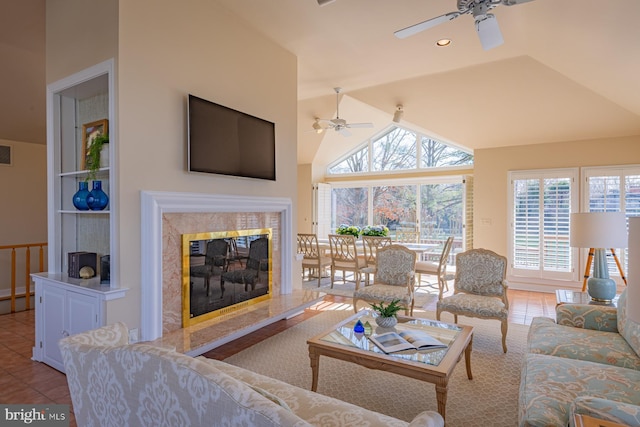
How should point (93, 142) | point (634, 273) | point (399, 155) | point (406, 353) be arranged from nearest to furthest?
1. point (634, 273)
2. point (406, 353)
3. point (93, 142)
4. point (399, 155)

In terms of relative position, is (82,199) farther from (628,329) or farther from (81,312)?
(628,329)

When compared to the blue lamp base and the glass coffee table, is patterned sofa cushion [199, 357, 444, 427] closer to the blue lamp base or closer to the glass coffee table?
the glass coffee table

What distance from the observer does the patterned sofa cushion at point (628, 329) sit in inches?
89.4

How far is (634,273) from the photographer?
4.35 ft

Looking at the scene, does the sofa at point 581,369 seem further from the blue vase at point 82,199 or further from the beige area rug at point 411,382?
the blue vase at point 82,199

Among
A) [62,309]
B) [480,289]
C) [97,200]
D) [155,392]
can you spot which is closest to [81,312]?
[62,309]

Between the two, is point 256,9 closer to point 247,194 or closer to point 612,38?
point 247,194

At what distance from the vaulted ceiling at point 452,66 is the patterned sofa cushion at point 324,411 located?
3264mm

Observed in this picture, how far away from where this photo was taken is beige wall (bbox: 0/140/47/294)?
5625mm

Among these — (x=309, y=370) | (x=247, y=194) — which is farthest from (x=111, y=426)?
(x=247, y=194)

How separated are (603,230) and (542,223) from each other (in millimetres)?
3327

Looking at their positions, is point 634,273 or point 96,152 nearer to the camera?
point 634,273

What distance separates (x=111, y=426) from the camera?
1.31 metres

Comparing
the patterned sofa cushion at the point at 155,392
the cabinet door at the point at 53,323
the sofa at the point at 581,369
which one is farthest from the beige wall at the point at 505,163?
the patterned sofa cushion at the point at 155,392
